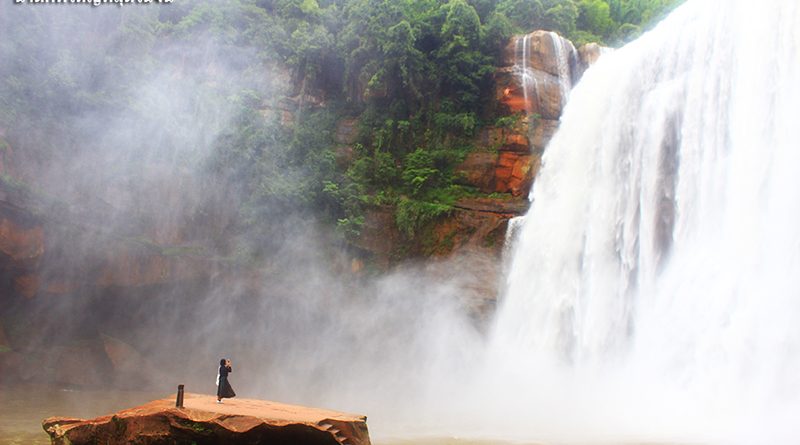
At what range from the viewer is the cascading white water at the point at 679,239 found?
13.1m

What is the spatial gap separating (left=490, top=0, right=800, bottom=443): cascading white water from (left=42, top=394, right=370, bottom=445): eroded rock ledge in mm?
6574

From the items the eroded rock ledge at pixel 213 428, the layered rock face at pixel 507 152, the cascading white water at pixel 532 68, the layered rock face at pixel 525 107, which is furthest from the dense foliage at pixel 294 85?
the eroded rock ledge at pixel 213 428

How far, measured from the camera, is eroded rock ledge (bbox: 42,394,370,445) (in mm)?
9148

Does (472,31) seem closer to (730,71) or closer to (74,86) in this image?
(730,71)

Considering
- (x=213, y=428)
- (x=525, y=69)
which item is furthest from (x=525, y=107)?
(x=213, y=428)

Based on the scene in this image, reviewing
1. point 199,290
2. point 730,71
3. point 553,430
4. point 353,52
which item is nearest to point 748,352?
point 553,430

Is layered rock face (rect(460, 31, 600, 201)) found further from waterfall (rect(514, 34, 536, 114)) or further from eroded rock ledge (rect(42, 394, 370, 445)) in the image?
eroded rock ledge (rect(42, 394, 370, 445))

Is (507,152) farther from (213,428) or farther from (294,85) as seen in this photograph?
(213,428)

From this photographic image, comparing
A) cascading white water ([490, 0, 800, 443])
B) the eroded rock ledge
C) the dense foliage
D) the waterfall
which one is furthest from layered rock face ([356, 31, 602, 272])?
the eroded rock ledge

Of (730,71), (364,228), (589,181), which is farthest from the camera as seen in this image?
(364,228)

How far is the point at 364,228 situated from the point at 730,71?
1320 cm

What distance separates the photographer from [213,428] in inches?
364

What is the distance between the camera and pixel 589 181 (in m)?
20.0

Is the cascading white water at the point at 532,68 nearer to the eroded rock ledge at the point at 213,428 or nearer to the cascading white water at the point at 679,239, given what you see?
the cascading white water at the point at 679,239
